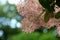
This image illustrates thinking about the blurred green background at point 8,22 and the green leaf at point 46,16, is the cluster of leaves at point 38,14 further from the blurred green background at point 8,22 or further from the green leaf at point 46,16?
the blurred green background at point 8,22

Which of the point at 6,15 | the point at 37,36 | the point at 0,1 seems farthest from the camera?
the point at 6,15

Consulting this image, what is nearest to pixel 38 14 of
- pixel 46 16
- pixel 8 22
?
pixel 46 16

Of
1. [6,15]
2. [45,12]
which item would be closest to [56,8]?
[45,12]

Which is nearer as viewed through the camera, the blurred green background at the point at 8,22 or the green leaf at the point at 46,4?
the green leaf at the point at 46,4

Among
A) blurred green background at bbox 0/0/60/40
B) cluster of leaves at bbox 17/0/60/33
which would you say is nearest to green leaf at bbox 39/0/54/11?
cluster of leaves at bbox 17/0/60/33

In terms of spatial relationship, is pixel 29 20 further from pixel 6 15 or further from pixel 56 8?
pixel 6 15

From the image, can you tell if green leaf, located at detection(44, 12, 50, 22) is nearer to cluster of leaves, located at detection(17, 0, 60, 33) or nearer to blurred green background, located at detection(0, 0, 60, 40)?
cluster of leaves, located at detection(17, 0, 60, 33)

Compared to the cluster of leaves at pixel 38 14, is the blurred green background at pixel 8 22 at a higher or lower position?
higher

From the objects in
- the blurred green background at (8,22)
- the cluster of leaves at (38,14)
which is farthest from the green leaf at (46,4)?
the blurred green background at (8,22)
